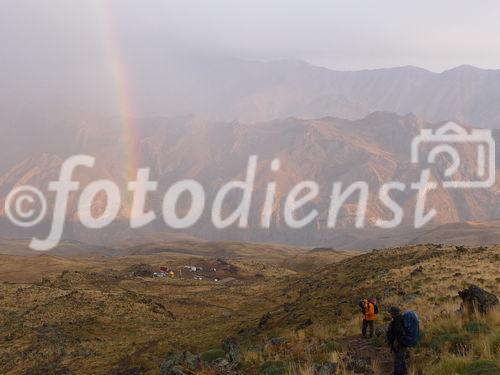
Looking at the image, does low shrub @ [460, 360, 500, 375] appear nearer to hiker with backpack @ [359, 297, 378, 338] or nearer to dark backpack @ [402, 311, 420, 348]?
dark backpack @ [402, 311, 420, 348]

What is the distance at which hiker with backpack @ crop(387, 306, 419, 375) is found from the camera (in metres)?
12.2

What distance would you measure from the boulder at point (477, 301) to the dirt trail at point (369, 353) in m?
3.54

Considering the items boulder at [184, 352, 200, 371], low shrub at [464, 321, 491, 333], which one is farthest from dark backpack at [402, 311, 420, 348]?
boulder at [184, 352, 200, 371]

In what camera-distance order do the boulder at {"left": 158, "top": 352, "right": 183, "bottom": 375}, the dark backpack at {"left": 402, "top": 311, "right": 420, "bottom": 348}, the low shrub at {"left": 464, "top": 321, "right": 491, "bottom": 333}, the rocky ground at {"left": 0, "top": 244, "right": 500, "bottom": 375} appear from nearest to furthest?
the dark backpack at {"left": 402, "top": 311, "right": 420, "bottom": 348}
the low shrub at {"left": 464, "top": 321, "right": 491, "bottom": 333}
the rocky ground at {"left": 0, "top": 244, "right": 500, "bottom": 375}
the boulder at {"left": 158, "top": 352, "right": 183, "bottom": 375}

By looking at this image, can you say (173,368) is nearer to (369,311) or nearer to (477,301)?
(369,311)

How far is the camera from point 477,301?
17.2 meters

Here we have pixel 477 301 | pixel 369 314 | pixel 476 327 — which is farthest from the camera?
pixel 369 314

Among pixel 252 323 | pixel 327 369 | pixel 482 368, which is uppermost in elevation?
pixel 482 368

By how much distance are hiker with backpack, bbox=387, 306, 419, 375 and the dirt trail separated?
0.93 metres

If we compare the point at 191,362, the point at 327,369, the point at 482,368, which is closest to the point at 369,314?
the point at 327,369

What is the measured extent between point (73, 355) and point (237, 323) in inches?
483

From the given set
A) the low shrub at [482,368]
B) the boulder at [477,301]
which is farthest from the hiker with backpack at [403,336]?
the boulder at [477,301]

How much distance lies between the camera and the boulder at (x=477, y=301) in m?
16.9

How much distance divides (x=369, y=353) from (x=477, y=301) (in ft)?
14.9
